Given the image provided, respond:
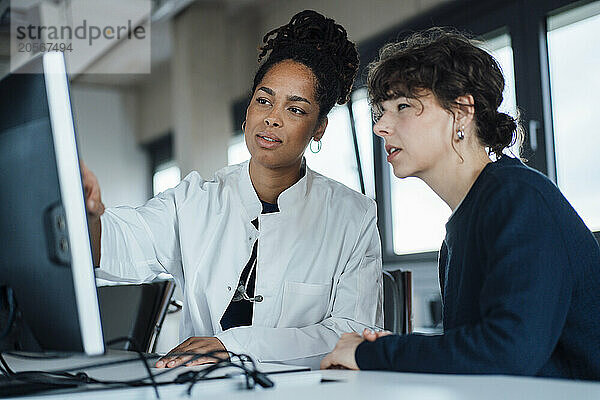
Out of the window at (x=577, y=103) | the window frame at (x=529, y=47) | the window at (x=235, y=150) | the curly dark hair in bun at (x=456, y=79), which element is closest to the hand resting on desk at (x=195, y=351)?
the curly dark hair in bun at (x=456, y=79)

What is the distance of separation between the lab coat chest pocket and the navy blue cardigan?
1.63ft

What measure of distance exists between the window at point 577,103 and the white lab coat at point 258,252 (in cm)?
152

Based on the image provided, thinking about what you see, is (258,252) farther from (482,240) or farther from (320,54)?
(482,240)

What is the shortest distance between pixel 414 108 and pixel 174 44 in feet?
14.5

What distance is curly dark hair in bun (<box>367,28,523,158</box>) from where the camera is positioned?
4.09ft

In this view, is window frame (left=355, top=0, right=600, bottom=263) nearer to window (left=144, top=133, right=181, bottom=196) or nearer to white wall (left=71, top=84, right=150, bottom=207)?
window (left=144, top=133, right=181, bottom=196)

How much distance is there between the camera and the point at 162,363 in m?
1.10

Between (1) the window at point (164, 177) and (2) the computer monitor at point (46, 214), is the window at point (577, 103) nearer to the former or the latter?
(2) the computer monitor at point (46, 214)

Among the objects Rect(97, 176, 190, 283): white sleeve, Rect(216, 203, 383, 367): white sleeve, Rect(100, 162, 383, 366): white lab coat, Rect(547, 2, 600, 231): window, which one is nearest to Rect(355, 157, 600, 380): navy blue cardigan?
Rect(216, 203, 383, 367): white sleeve

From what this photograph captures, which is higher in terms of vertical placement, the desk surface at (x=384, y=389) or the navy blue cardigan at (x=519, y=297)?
the navy blue cardigan at (x=519, y=297)

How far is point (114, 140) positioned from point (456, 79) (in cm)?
563

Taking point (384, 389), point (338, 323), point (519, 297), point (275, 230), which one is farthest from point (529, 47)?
point (384, 389)

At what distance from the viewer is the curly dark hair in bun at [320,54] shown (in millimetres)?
1687

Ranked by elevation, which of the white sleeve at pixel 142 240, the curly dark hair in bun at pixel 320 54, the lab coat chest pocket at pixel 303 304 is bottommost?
the lab coat chest pocket at pixel 303 304
